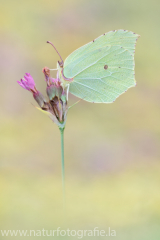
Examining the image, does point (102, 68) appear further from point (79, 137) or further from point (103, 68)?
point (79, 137)

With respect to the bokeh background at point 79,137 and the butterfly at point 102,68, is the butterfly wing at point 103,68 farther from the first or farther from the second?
the bokeh background at point 79,137

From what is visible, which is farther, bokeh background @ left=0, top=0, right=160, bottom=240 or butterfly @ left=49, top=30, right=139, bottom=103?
bokeh background @ left=0, top=0, right=160, bottom=240

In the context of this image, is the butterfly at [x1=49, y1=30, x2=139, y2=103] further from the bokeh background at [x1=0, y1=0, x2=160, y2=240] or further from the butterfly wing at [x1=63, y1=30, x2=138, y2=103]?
the bokeh background at [x1=0, y1=0, x2=160, y2=240]

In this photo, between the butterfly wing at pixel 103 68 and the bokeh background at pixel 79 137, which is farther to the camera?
the bokeh background at pixel 79 137

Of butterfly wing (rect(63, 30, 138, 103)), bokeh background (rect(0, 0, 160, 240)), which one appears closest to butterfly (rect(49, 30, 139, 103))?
butterfly wing (rect(63, 30, 138, 103))

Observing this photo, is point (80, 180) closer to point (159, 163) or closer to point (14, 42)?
point (159, 163)

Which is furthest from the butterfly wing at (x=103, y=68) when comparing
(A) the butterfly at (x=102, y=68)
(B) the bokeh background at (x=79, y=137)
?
(B) the bokeh background at (x=79, y=137)

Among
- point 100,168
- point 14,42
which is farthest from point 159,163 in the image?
point 14,42

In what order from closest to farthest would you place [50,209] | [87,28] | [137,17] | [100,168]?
[50,209] < [100,168] < [87,28] < [137,17]
